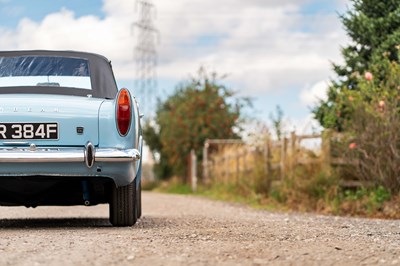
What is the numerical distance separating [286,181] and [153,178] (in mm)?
35890

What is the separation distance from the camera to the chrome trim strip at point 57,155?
8.46 metres

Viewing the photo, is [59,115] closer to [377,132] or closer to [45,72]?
[45,72]

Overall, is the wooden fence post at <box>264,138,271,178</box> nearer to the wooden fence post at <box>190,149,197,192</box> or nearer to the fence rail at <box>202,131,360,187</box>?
the fence rail at <box>202,131,360,187</box>

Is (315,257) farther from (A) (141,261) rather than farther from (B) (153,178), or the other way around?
(B) (153,178)

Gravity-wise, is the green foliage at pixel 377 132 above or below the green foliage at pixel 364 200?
above

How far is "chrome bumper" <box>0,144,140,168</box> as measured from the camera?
333 inches

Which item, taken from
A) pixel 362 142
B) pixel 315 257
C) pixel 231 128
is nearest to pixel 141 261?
pixel 315 257

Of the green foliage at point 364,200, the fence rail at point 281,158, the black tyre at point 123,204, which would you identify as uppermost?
the fence rail at point 281,158

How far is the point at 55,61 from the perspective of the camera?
9656mm

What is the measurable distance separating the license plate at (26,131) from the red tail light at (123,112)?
60cm

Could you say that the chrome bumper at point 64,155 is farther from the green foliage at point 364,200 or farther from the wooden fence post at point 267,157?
the wooden fence post at point 267,157

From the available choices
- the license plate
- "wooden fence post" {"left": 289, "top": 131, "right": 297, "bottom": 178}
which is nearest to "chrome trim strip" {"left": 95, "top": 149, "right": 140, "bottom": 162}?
the license plate

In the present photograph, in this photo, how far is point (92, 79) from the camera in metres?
9.41

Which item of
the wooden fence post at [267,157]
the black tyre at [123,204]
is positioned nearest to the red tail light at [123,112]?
the black tyre at [123,204]
